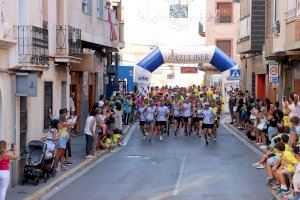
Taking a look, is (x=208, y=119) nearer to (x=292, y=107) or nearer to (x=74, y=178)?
(x=292, y=107)

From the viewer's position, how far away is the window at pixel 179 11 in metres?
72.8

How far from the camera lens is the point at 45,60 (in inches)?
716

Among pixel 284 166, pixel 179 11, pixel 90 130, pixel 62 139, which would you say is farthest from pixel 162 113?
pixel 179 11

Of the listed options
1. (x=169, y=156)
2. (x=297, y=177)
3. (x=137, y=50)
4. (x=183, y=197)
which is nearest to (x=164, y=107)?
(x=169, y=156)

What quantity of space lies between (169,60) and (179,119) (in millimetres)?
5433

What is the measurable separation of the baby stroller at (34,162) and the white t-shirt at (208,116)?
478 inches

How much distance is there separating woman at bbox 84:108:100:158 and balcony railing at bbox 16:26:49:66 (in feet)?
14.3

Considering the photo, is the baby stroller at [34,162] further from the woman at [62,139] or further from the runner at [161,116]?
the runner at [161,116]

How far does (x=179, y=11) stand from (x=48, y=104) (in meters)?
52.2

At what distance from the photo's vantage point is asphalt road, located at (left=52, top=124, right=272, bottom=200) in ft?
49.8

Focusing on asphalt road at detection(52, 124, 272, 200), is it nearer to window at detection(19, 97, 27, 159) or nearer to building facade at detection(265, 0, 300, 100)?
window at detection(19, 97, 27, 159)

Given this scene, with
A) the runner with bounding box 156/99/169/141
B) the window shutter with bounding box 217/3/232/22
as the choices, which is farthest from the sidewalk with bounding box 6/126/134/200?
the window shutter with bounding box 217/3/232/22

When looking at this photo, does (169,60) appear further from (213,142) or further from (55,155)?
(55,155)

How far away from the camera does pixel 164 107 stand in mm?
29953
